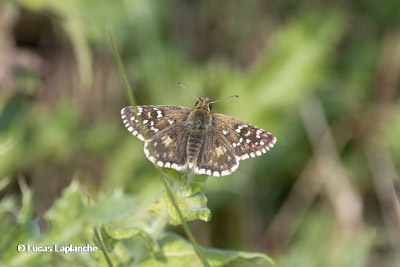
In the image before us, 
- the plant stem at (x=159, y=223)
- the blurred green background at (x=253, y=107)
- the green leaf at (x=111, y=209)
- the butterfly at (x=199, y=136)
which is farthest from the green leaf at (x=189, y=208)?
the blurred green background at (x=253, y=107)

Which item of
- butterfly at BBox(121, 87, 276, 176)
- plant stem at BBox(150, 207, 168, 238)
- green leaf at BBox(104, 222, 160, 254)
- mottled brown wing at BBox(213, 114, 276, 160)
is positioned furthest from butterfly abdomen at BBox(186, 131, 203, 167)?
green leaf at BBox(104, 222, 160, 254)

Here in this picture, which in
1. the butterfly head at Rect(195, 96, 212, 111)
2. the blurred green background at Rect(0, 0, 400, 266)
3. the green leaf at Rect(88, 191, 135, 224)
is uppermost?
the butterfly head at Rect(195, 96, 212, 111)

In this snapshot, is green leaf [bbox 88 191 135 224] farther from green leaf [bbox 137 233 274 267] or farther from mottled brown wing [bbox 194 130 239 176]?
mottled brown wing [bbox 194 130 239 176]

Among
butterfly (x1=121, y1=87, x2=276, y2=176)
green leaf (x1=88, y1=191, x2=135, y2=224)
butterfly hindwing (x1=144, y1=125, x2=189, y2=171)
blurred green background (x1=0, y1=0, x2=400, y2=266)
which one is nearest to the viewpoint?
green leaf (x1=88, y1=191, x2=135, y2=224)

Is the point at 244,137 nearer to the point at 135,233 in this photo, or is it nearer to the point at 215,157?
the point at 215,157

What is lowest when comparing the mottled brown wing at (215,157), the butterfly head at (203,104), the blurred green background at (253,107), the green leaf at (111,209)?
the blurred green background at (253,107)

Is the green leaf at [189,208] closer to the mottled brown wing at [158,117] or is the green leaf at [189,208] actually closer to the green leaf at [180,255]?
the green leaf at [180,255]

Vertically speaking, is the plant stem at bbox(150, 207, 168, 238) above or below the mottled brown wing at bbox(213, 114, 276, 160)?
below

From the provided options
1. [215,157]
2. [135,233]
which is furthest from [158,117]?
[135,233]

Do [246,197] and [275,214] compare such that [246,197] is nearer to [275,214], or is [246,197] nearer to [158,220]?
[275,214]
